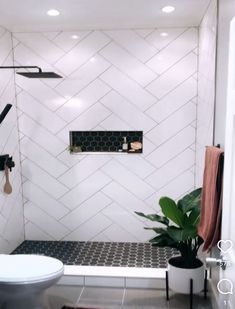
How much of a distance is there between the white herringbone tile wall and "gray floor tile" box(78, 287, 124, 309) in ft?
2.89

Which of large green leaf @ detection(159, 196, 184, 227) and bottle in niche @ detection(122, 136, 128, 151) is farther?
bottle in niche @ detection(122, 136, 128, 151)

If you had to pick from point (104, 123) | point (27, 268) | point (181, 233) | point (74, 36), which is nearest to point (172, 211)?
point (181, 233)

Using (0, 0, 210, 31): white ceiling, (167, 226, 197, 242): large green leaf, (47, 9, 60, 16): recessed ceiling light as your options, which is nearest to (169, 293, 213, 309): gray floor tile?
(167, 226, 197, 242): large green leaf

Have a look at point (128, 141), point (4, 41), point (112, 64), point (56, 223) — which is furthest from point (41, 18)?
point (56, 223)

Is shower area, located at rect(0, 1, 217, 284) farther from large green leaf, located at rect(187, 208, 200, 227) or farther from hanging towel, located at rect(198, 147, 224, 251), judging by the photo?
hanging towel, located at rect(198, 147, 224, 251)

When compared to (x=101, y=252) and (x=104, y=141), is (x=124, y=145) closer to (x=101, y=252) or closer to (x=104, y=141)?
(x=104, y=141)

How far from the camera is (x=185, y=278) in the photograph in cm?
216

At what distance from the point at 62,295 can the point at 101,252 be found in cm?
73

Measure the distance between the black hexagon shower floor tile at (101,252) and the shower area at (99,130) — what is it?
0.03 feet

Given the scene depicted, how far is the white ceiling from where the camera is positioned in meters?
2.43

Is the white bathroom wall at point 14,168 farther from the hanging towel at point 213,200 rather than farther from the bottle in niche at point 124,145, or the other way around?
the hanging towel at point 213,200

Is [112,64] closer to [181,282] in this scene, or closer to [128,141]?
[128,141]

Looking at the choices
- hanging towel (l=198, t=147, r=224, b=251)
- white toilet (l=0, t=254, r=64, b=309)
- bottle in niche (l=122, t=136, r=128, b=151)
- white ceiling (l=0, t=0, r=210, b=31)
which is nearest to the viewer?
hanging towel (l=198, t=147, r=224, b=251)
